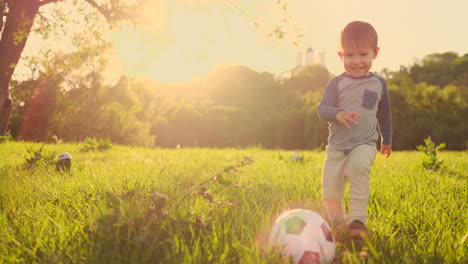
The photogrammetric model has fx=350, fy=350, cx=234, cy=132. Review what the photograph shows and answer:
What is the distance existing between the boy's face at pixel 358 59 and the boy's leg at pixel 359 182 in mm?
692

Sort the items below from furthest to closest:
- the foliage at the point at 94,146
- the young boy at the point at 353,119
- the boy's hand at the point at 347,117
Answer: the foliage at the point at 94,146 → the young boy at the point at 353,119 → the boy's hand at the point at 347,117

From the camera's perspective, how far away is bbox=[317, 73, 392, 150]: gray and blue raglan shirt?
9.79ft

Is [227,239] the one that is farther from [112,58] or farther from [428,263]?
[112,58]

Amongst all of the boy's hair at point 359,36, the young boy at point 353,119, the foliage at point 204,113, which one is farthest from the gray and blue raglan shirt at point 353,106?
the foliage at point 204,113

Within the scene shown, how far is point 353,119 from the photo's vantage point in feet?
8.86

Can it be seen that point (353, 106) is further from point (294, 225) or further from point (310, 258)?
point (310, 258)

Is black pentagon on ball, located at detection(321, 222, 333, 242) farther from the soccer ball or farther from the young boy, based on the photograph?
the young boy

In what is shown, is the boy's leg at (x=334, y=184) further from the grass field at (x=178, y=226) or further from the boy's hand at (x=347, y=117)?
the boy's hand at (x=347, y=117)

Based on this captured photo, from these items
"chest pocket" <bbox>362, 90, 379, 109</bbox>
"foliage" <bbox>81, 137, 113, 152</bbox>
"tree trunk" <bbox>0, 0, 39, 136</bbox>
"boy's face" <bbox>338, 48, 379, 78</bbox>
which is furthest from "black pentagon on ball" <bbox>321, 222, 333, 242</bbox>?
"foliage" <bbox>81, 137, 113, 152</bbox>

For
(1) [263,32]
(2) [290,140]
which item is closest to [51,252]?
(1) [263,32]

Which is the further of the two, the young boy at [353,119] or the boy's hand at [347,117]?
the young boy at [353,119]

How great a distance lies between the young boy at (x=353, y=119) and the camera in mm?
2807

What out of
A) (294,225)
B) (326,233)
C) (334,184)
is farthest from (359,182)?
(294,225)

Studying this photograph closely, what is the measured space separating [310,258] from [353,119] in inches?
46.0
